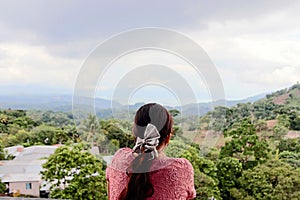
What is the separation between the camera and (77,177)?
8.79ft

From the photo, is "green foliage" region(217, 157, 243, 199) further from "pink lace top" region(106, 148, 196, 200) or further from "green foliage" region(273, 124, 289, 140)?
"pink lace top" region(106, 148, 196, 200)

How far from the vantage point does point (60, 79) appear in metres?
2.62

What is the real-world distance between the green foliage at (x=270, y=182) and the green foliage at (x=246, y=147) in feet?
0.18

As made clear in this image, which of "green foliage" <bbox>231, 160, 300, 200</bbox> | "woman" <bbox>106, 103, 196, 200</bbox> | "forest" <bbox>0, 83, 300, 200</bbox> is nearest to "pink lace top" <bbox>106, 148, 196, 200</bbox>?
"woman" <bbox>106, 103, 196, 200</bbox>

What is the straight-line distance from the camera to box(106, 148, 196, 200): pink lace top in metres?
0.99

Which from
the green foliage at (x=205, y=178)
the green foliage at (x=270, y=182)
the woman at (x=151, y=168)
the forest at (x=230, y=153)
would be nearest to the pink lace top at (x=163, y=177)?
the woman at (x=151, y=168)

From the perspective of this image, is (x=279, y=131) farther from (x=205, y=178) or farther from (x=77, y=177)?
(x=77, y=177)

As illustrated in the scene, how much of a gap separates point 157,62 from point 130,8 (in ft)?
3.34

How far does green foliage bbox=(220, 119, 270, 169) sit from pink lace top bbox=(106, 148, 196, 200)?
1.57 metres

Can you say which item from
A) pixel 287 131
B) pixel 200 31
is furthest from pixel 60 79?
pixel 287 131

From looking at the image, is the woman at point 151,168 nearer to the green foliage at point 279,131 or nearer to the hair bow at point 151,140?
the hair bow at point 151,140

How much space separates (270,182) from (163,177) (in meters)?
1.70

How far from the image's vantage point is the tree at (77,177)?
2672mm

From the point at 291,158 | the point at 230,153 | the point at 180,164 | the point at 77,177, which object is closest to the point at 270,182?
the point at 291,158
